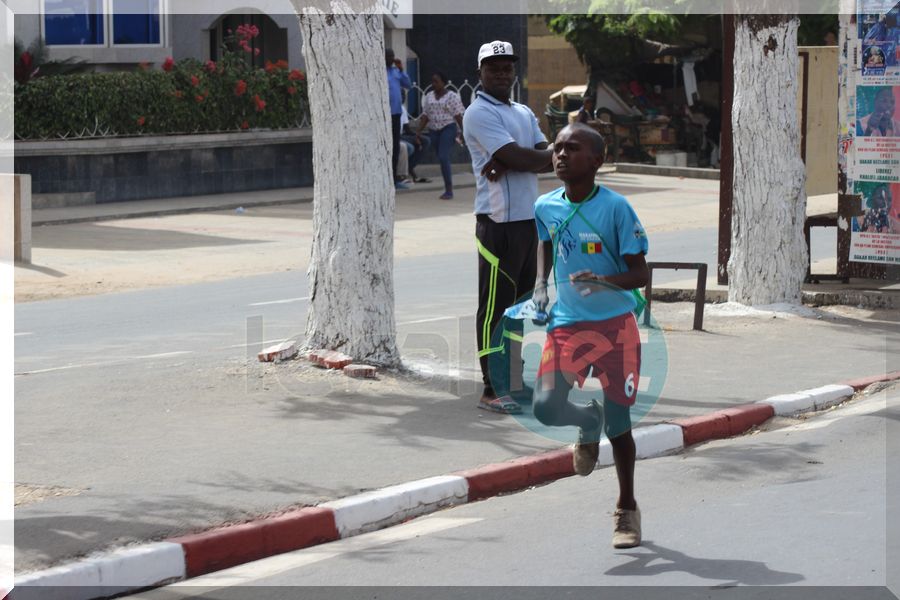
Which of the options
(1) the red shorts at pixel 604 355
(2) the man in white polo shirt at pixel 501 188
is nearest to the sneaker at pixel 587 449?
(1) the red shorts at pixel 604 355

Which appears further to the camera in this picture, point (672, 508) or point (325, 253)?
point (325, 253)

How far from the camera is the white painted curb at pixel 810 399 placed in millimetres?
8617

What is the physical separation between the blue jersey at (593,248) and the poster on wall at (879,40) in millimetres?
6858

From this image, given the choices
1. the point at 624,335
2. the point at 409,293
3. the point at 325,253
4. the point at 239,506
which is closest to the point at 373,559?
the point at 239,506

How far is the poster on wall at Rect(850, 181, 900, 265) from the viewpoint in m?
12.5

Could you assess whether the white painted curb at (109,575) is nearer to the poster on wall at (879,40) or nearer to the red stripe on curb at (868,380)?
the red stripe on curb at (868,380)

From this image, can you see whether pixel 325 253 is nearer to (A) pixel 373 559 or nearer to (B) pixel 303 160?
(A) pixel 373 559

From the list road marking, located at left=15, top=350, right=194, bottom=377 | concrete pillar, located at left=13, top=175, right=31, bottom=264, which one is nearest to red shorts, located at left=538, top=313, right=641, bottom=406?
road marking, located at left=15, top=350, right=194, bottom=377

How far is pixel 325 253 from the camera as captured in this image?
9336mm

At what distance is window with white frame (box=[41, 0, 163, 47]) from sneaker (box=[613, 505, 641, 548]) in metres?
20.0

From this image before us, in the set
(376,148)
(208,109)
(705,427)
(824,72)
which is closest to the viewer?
(705,427)

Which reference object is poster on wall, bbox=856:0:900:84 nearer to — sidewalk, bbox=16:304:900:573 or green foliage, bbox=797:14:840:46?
sidewalk, bbox=16:304:900:573

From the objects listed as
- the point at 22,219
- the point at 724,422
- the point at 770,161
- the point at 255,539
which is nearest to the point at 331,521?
the point at 255,539

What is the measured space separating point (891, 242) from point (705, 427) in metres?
5.20
